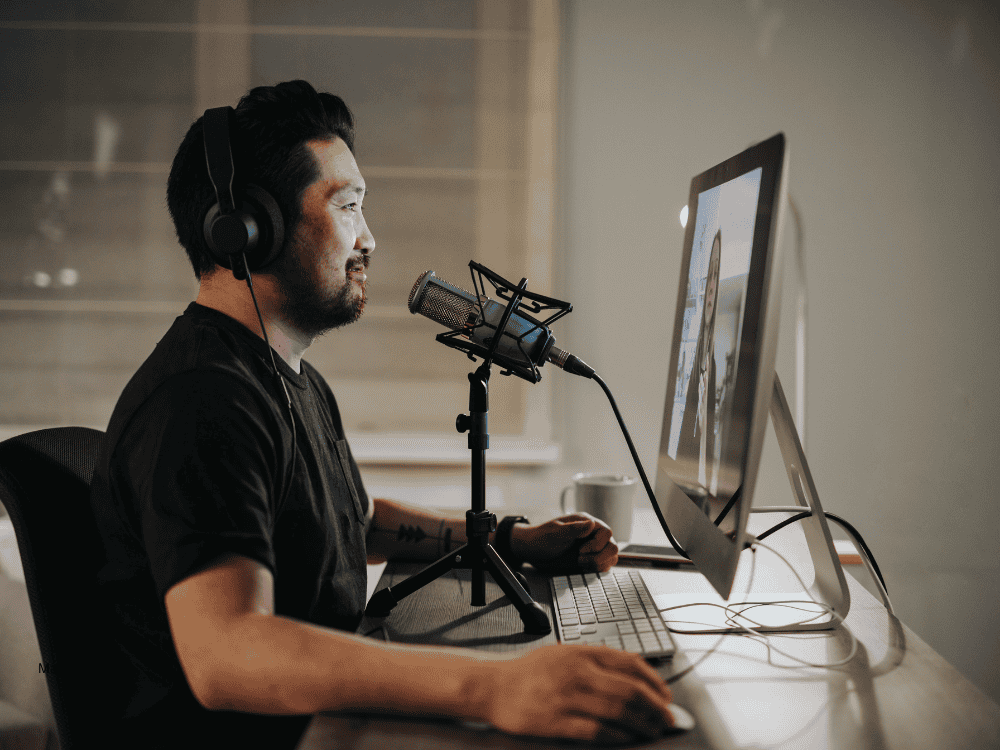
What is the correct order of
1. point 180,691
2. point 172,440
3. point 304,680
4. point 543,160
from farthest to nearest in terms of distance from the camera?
point 543,160, point 180,691, point 172,440, point 304,680

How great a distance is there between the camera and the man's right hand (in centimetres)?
57

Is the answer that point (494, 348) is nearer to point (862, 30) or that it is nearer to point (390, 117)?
point (390, 117)

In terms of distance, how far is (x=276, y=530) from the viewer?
0.84 m

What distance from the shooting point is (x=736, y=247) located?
2.77 ft

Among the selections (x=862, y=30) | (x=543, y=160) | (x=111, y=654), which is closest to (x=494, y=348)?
(x=111, y=654)

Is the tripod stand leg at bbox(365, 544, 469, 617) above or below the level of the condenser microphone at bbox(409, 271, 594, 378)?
below

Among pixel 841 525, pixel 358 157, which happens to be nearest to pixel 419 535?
pixel 841 525

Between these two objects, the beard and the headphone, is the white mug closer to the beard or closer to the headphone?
the beard

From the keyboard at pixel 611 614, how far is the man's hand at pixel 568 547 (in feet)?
0.07

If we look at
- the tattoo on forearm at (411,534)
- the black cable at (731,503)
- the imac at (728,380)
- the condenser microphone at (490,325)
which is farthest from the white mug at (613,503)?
the black cable at (731,503)

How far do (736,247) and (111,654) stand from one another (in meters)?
0.84

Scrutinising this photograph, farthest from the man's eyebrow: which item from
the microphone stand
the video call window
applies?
the video call window

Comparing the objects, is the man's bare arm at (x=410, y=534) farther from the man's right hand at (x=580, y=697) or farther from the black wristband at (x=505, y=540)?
the man's right hand at (x=580, y=697)

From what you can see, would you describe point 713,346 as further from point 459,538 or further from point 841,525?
point 459,538
